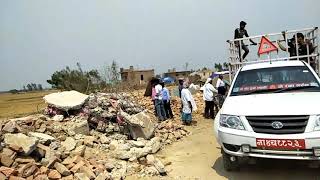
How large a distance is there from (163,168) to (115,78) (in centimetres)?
1673

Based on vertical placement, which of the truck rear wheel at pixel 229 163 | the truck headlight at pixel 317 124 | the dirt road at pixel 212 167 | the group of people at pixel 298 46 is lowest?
the dirt road at pixel 212 167

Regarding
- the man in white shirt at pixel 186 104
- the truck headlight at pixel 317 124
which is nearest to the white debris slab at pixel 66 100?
the man in white shirt at pixel 186 104

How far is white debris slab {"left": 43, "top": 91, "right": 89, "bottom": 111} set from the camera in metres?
10.6

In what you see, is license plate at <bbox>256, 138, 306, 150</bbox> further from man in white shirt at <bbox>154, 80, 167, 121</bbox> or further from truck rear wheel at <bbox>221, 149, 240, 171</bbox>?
man in white shirt at <bbox>154, 80, 167, 121</bbox>

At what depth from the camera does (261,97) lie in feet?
19.9

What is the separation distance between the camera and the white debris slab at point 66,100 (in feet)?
34.8

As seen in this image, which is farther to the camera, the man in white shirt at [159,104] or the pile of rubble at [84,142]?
the man in white shirt at [159,104]

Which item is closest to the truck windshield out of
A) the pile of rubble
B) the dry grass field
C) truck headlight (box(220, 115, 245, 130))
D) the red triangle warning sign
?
truck headlight (box(220, 115, 245, 130))

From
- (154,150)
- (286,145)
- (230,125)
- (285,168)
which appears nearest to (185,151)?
(154,150)

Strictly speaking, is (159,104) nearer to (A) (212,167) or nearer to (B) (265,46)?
(B) (265,46)

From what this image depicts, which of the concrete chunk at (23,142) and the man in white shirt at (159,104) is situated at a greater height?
the concrete chunk at (23,142)

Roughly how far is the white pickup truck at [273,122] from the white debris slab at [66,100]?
541cm

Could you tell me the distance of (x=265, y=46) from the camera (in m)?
10.0

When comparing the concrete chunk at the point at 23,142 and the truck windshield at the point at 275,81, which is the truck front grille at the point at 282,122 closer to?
the truck windshield at the point at 275,81
